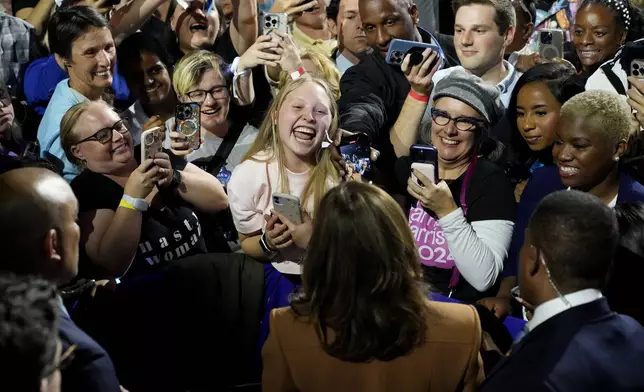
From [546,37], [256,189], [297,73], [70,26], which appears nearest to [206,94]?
[297,73]

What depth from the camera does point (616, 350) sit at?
2254 mm

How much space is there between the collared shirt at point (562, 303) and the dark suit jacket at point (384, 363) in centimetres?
18

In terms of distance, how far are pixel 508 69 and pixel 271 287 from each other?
6.67 ft

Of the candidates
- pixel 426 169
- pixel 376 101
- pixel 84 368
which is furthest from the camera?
pixel 376 101

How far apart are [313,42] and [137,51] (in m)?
1.26

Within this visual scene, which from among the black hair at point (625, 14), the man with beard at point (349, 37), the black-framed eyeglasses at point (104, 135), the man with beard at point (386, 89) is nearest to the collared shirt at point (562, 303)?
the man with beard at point (386, 89)

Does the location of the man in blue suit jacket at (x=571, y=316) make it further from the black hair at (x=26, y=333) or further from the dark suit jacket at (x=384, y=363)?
the black hair at (x=26, y=333)

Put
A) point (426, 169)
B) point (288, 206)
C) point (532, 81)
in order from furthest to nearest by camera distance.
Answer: point (532, 81) → point (426, 169) → point (288, 206)

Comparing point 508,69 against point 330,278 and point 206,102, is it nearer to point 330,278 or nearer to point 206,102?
point 206,102

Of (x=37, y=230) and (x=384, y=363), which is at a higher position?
(x=37, y=230)

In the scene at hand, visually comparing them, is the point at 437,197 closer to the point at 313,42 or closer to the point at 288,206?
the point at 288,206

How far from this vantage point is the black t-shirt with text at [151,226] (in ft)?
11.8

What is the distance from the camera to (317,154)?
144 inches

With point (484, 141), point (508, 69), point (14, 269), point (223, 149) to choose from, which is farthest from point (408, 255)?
point (508, 69)
